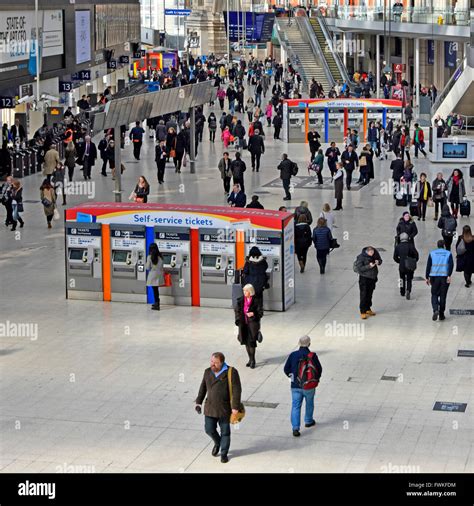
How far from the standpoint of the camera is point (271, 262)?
21438mm

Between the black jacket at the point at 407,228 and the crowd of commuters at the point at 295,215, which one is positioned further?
the black jacket at the point at 407,228

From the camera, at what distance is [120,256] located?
2241 cm

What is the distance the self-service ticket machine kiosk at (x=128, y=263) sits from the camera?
22203 millimetres

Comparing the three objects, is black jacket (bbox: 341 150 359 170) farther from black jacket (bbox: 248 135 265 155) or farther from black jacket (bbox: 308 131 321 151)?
black jacket (bbox: 308 131 321 151)

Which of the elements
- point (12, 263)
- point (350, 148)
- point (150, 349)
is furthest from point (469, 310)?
point (350, 148)

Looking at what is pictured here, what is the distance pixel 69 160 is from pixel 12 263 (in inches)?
446

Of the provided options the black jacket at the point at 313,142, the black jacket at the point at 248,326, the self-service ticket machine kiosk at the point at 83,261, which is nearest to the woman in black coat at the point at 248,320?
the black jacket at the point at 248,326

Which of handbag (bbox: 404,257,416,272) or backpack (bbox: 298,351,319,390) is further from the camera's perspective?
handbag (bbox: 404,257,416,272)

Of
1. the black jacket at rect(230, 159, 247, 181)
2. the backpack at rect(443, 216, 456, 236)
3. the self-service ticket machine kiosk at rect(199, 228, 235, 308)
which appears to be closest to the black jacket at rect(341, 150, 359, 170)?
the black jacket at rect(230, 159, 247, 181)

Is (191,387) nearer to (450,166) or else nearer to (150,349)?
(150,349)

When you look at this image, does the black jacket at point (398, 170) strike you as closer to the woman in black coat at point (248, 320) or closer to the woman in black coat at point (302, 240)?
the woman in black coat at point (302, 240)

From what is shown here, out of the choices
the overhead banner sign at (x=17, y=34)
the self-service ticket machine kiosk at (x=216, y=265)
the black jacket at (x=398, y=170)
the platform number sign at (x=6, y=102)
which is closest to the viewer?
the self-service ticket machine kiosk at (x=216, y=265)

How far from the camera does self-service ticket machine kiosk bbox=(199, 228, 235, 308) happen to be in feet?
71.2

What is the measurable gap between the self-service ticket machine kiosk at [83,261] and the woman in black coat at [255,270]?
10.6 feet
